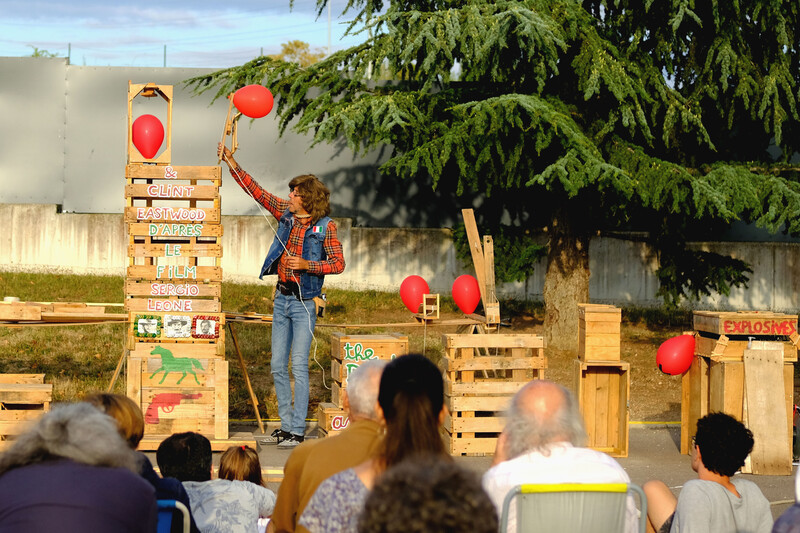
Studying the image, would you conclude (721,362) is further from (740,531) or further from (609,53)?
(609,53)

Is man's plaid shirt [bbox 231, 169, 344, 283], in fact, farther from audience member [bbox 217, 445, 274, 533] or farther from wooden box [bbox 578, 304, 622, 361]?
audience member [bbox 217, 445, 274, 533]

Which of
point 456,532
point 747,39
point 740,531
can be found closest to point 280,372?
point 740,531

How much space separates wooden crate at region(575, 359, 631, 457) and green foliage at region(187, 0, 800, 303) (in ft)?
11.8

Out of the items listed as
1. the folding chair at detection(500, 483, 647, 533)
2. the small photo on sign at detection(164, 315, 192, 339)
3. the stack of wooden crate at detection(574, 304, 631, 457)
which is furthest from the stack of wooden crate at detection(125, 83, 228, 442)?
the folding chair at detection(500, 483, 647, 533)

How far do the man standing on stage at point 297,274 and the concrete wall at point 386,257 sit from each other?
10.3m

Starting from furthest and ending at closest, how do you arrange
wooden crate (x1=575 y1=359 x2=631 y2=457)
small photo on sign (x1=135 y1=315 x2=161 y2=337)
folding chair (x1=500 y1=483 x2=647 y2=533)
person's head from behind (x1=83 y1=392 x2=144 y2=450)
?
1. wooden crate (x1=575 y1=359 x2=631 y2=457)
2. small photo on sign (x1=135 y1=315 x2=161 y2=337)
3. person's head from behind (x1=83 y1=392 x2=144 y2=450)
4. folding chair (x1=500 y1=483 x2=647 y2=533)

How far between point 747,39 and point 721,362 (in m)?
7.59

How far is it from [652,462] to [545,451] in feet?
17.2

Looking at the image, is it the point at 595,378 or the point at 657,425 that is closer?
the point at 595,378

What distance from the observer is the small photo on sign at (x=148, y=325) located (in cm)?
854

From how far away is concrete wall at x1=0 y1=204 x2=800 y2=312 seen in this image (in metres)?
18.8

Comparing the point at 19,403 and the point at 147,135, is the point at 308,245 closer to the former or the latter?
the point at 147,135

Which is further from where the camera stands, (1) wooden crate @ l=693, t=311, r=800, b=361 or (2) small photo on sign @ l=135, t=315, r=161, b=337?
(2) small photo on sign @ l=135, t=315, r=161, b=337

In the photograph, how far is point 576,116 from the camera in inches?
545
